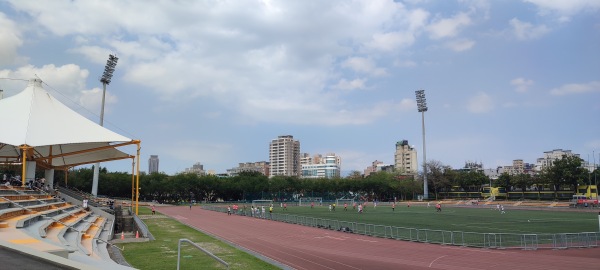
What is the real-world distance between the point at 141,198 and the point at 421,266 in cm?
9470

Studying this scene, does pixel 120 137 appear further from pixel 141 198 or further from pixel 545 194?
pixel 545 194

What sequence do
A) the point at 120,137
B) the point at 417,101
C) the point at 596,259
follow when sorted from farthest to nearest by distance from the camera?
the point at 417,101, the point at 120,137, the point at 596,259

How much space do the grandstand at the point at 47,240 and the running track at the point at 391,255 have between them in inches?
347

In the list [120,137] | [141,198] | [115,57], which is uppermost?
[115,57]

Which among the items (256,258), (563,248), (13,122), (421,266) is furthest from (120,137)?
(563,248)

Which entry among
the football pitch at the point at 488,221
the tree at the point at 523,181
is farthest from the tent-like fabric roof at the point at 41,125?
the tree at the point at 523,181

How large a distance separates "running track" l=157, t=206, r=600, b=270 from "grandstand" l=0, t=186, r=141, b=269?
8.81m

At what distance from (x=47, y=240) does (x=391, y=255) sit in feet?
55.0

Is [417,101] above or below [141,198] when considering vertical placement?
above

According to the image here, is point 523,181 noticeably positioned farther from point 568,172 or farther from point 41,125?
point 41,125

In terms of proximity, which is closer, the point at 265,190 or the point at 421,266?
the point at 421,266

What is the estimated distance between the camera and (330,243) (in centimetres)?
2756

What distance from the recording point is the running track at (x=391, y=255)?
1989 cm

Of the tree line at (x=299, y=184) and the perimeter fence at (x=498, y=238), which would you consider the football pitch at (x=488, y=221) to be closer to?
the perimeter fence at (x=498, y=238)
